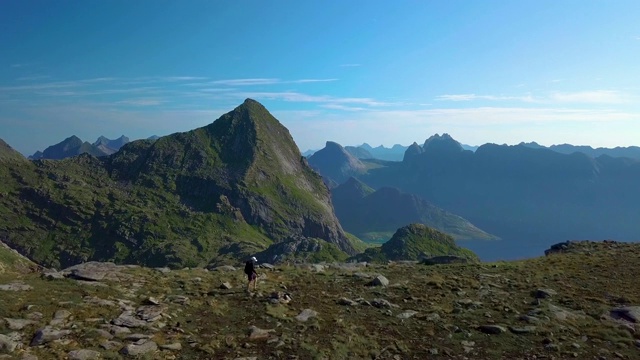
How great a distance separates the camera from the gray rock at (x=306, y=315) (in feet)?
75.8

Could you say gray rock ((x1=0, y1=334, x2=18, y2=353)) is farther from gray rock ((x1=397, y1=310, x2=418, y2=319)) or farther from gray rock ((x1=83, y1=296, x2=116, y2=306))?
gray rock ((x1=397, y1=310, x2=418, y2=319))

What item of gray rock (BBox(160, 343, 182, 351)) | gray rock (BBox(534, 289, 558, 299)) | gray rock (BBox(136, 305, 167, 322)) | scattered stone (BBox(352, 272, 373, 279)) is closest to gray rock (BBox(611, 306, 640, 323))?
gray rock (BBox(534, 289, 558, 299))

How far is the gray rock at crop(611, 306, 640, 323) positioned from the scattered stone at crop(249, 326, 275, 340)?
864 inches

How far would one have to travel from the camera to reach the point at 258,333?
819 inches

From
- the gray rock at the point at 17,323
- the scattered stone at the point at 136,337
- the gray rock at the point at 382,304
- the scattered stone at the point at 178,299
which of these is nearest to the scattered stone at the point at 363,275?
the gray rock at the point at 382,304

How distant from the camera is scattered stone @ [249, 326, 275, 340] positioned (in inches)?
804

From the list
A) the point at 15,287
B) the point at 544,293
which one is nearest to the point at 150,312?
the point at 15,287

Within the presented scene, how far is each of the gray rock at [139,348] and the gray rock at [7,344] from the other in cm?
428

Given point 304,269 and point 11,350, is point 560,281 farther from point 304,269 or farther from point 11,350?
point 11,350

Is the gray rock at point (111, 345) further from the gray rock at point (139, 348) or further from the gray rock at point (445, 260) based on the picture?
the gray rock at point (445, 260)

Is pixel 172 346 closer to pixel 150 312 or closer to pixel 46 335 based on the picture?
pixel 150 312

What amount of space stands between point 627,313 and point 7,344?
112 feet


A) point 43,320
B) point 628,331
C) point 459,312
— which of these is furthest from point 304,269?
point 628,331

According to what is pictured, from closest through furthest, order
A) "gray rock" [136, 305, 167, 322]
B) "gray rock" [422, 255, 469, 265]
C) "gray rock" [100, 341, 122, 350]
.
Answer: "gray rock" [100, 341, 122, 350] < "gray rock" [136, 305, 167, 322] < "gray rock" [422, 255, 469, 265]
